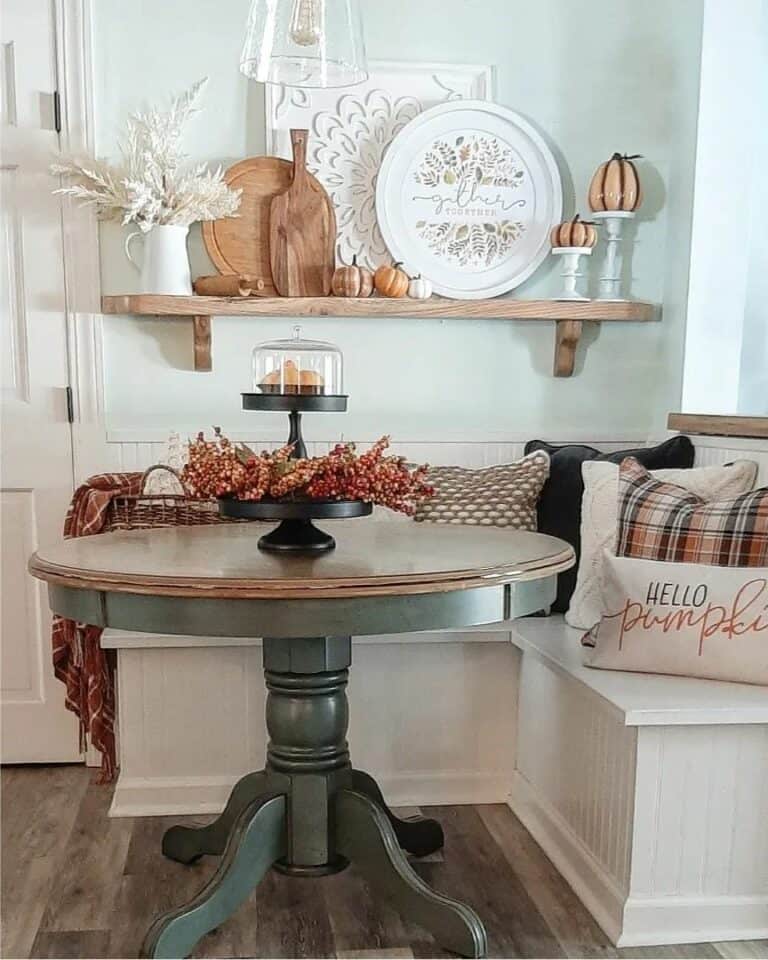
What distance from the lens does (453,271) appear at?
284 cm

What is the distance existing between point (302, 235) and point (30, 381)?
0.86m

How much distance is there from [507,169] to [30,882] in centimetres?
221

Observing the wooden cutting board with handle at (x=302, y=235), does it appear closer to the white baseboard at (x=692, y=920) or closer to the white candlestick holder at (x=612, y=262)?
the white candlestick holder at (x=612, y=262)

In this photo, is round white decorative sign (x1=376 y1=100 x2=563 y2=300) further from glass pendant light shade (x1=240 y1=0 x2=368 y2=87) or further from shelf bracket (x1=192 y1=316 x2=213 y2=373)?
glass pendant light shade (x1=240 y1=0 x2=368 y2=87)

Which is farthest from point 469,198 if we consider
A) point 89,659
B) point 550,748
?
point 89,659

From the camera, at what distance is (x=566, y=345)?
289 centimetres

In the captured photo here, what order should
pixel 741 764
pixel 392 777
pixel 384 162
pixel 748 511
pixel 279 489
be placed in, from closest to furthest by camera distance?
1. pixel 279 489
2. pixel 741 764
3. pixel 748 511
4. pixel 392 777
5. pixel 384 162

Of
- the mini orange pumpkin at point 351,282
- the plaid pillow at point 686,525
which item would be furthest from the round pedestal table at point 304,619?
the mini orange pumpkin at point 351,282

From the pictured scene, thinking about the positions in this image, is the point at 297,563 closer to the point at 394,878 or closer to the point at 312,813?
the point at 312,813

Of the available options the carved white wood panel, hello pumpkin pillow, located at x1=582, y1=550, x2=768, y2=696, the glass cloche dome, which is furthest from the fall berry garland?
the carved white wood panel

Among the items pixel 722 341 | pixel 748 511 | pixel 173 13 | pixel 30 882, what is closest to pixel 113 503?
pixel 30 882

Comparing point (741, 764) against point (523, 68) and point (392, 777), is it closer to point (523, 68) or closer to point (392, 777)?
point (392, 777)

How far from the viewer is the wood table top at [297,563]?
1.58 m

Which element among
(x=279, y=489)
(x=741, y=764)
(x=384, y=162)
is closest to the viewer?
(x=279, y=489)
